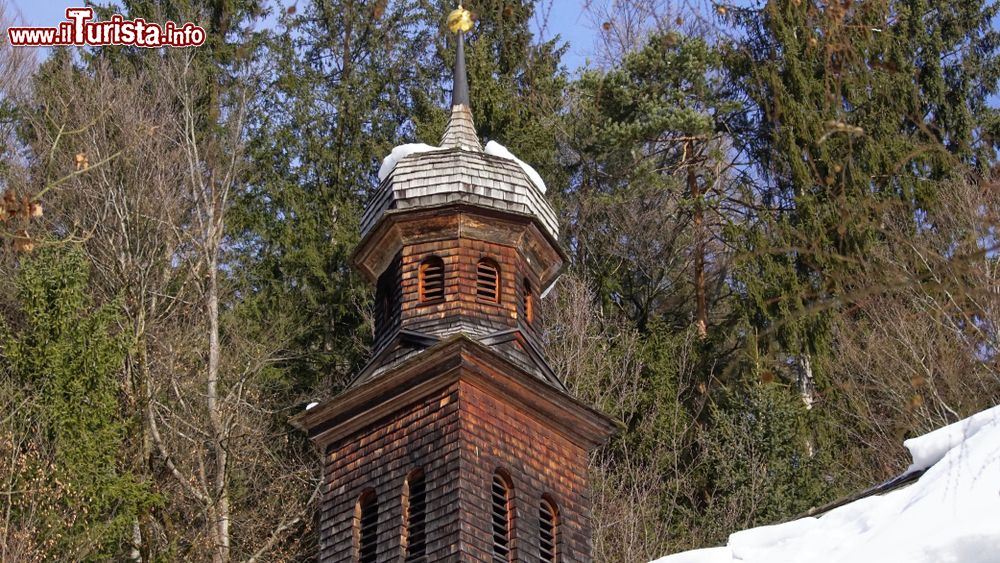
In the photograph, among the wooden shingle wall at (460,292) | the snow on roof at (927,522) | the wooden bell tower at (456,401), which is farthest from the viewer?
the wooden shingle wall at (460,292)

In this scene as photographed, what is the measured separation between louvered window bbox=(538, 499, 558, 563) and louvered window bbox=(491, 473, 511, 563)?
41 centimetres

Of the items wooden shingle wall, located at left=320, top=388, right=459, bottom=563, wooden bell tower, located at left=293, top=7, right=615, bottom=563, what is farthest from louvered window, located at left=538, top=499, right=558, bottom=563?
wooden shingle wall, located at left=320, top=388, right=459, bottom=563

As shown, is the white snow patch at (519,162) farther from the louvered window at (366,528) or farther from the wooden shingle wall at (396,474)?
the louvered window at (366,528)

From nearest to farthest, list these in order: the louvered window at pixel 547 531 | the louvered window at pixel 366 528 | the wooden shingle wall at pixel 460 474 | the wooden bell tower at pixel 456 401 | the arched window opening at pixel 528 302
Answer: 1. the wooden shingle wall at pixel 460 474
2. the wooden bell tower at pixel 456 401
3. the louvered window at pixel 366 528
4. the louvered window at pixel 547 531
5. the arched window opening at pixel 528 302

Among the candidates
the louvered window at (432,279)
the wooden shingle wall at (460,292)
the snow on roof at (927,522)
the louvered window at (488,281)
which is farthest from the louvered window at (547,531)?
the snow on roof at (927,522)

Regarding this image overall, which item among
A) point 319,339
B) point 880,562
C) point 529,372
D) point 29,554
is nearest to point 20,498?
point 29,554

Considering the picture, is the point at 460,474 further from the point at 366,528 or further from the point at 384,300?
the point at 384,300

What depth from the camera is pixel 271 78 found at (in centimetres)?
3133

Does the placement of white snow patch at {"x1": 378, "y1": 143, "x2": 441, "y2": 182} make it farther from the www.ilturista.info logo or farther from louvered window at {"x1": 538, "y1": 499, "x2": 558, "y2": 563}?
the www.ilturista.info logo

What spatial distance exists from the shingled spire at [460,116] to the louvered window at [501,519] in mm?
4924

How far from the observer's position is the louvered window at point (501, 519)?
17.6 meters

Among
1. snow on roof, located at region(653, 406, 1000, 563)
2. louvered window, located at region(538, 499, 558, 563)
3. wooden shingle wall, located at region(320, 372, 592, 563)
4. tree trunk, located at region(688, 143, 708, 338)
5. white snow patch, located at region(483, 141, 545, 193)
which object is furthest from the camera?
tree trunk, located at region(688, 143, 708, 338)

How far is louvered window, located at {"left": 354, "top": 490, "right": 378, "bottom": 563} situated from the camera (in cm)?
1800

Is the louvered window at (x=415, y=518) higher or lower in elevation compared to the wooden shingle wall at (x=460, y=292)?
lower
